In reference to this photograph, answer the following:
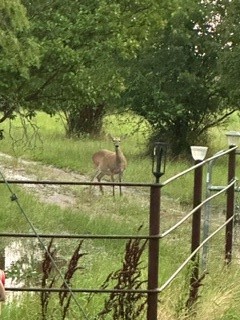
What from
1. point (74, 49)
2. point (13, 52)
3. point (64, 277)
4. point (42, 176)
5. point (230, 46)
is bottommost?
point (42, 176)

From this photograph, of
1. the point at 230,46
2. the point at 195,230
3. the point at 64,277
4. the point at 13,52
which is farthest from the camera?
the point at 230,46

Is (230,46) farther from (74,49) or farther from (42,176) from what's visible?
(74,49)

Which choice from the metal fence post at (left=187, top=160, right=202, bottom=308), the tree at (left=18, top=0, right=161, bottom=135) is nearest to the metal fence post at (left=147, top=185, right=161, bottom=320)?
the metal fence post at (left=187, top=160, right=202, bottom=308)

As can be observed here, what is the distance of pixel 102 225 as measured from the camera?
1609cm

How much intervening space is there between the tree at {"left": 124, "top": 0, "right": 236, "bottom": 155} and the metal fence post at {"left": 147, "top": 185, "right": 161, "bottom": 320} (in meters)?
21.6

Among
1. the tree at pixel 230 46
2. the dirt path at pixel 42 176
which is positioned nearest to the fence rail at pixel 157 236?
the dirt path at pixel 42 176

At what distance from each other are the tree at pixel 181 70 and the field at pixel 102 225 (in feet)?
5.24

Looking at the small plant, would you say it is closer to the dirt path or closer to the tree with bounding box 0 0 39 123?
the tree with bounding box 0 0 39 123

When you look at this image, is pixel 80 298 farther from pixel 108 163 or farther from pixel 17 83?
pixel 108 163

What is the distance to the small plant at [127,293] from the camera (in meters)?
6.79

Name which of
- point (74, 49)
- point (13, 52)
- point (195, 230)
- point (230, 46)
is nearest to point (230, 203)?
point (195, 230)

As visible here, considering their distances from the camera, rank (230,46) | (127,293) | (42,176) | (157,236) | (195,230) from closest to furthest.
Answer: (157,236), (127,293), (195,230), (42,176), (230,46)

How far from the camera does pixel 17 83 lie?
2105 centimetres

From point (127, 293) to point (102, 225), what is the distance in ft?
30.6
